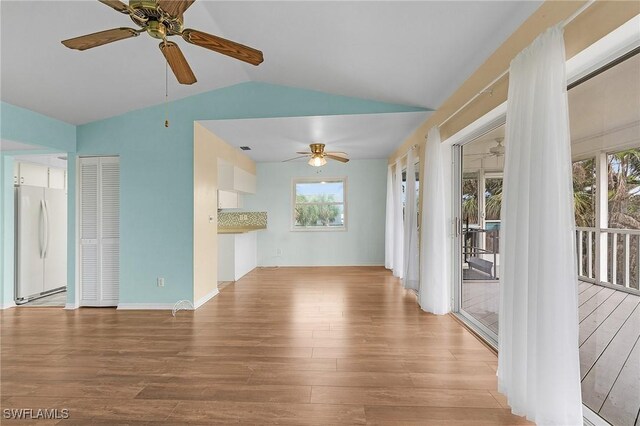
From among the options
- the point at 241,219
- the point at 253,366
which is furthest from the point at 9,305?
the point at 253,366

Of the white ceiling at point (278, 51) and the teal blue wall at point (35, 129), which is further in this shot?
the teal blue wall at point (35, 129)

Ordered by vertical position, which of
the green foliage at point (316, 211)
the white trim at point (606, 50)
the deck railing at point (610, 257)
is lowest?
the deck railing at point (610, 257)

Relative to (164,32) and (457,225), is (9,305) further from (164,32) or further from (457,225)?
(457,225)

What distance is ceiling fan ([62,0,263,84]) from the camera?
1.56 metres

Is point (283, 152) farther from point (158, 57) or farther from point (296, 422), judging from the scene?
point (296, 422)

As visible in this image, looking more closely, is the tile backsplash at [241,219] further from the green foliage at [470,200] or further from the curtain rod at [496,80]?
the curtain rod at [496,80]

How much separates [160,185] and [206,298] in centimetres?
171

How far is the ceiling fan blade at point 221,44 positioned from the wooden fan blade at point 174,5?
181 millimetres

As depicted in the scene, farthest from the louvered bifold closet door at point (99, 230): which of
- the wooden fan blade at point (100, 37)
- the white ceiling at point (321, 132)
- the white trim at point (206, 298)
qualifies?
the wooden fan blade at point (100, 37)

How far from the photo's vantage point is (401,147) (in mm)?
5703

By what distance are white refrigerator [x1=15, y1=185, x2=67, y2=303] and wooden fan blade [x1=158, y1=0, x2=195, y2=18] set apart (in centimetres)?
458

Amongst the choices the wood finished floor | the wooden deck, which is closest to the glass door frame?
the wood finished floor

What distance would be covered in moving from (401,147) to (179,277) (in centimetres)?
430

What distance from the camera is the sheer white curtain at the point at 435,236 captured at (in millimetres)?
3588
